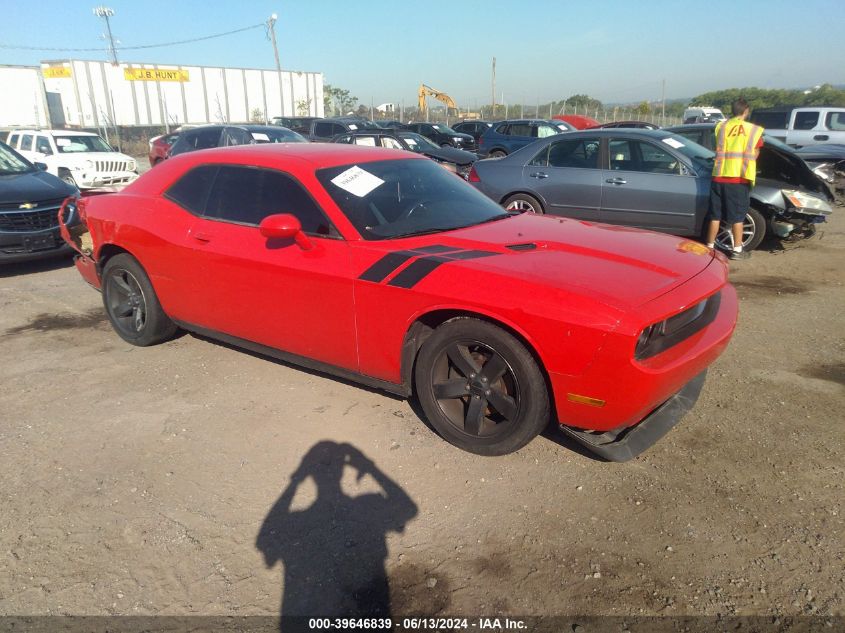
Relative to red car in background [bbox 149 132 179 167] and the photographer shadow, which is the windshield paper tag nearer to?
the photographer shadow

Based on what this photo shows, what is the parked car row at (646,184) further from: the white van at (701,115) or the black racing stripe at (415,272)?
the white van at (701,115)

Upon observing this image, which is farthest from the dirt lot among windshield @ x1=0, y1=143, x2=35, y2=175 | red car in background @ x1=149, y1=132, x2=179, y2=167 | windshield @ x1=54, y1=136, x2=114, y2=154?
red car in background @ x1=149, y1=132, x2=179, y2=167

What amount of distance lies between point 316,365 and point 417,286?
97 centimetres

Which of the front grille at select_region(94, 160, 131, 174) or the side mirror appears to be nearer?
the side mirror

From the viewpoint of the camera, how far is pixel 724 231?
24.1 ft

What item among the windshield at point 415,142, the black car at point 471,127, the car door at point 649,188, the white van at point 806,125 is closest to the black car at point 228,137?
the windshield at point 415,142

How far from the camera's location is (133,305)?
470 cm

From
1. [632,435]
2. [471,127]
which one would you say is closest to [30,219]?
[632,435]

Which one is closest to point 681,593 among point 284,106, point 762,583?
point 762,583

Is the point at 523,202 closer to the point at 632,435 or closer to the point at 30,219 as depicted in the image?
the point at 632,435

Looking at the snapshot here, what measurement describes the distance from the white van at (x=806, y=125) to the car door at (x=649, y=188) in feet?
33.9

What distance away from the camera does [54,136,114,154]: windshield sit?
46.1 feet

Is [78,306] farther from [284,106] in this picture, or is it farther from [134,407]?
[284,106]

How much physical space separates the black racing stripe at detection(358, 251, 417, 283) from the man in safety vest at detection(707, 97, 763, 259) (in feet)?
16.0
